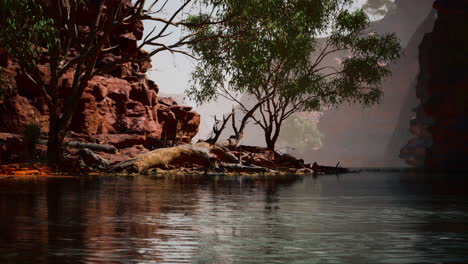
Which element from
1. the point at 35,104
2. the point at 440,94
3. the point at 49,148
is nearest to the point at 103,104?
the point at 35,104

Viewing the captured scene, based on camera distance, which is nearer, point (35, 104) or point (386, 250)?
point (386, 250)

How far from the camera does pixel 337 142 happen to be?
173 metres

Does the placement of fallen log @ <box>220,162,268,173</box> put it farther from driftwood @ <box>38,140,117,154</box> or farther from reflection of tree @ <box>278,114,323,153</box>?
reflection of tree @ <box>278,114,323,153</box>

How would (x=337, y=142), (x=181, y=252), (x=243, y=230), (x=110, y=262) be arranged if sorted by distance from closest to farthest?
(x=110, y=262), (x=181, y=252), (x=243, y=230), (x=337, y=142)

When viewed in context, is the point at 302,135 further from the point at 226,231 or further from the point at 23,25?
the point at 226,231

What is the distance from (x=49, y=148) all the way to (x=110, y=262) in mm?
23227

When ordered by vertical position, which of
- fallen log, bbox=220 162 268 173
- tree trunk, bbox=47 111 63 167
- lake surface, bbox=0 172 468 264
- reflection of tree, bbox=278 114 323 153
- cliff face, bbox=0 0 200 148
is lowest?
lake surface, bbox=0 172 468 264

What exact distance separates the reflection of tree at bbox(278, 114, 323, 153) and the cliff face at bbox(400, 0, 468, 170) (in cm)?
10451

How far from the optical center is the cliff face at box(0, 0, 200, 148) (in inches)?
1337

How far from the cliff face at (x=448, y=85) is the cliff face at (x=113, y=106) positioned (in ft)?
95.1

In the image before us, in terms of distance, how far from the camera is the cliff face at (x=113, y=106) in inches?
1337

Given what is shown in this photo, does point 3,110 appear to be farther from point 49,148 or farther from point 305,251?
point 305,251

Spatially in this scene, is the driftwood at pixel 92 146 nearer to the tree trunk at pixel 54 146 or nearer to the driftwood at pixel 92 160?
the driftwood at pixel 92 160

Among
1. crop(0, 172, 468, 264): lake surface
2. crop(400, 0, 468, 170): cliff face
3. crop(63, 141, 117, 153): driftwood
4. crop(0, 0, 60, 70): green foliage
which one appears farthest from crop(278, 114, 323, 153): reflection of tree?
crop(0, 172, 468, 264): lake surface
